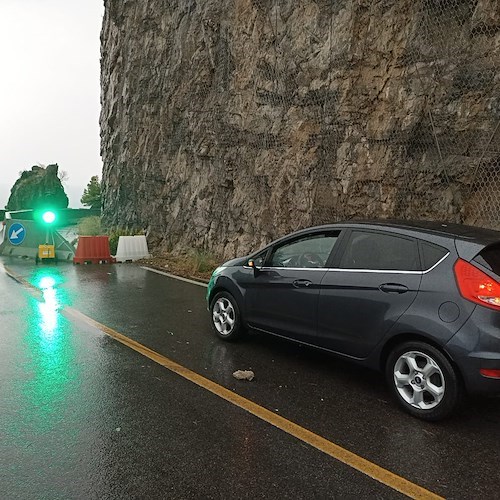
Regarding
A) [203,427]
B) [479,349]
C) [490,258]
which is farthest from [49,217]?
[479,349]

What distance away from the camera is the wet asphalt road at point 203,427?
9.51 feet

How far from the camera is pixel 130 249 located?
45.4ft

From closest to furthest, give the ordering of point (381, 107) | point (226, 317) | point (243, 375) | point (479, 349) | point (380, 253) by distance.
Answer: point (479, 349)
point (380, 253)
point (243, 375)
point (226, 317)
point (381, 107)

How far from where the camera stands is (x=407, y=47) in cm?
891

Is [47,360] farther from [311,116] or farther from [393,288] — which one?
[311,116]

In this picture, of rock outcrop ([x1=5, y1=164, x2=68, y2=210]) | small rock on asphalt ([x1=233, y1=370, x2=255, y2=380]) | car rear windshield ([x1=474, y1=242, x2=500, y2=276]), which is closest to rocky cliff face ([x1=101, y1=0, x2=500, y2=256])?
car rear windshield ([x1=474, y1=242, x2=500, y2=276])

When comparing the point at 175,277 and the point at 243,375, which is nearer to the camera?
the point at 243,375

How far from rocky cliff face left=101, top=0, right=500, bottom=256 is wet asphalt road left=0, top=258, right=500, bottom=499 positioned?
15.4 ft

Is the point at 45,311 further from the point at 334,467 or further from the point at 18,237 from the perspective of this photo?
the point at 18,237

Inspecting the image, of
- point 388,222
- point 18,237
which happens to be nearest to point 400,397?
point 388,222

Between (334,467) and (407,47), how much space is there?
27.1 feet

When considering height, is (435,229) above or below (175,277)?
above

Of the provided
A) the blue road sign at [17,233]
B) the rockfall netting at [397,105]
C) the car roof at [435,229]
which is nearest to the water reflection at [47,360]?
the car roof at [435,229]

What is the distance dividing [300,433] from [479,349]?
58.0 inches
